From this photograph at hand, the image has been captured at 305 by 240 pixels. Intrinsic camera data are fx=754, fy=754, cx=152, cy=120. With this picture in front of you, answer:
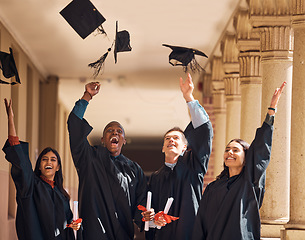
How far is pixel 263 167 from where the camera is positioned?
18.3 ft

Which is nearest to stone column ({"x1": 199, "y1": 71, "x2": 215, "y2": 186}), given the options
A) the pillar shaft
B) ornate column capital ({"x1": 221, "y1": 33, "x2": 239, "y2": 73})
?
ornate column capital ({"x1": 221, "y1": 33, "x2": 239, "y2": 73})

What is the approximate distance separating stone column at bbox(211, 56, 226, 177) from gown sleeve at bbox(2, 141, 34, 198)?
27.0 ft

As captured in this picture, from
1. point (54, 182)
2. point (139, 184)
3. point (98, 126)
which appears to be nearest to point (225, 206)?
point (139, 184)

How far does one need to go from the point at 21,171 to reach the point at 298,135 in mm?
2520

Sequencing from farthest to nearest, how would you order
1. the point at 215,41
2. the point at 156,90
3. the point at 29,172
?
1. the point at 156,90
2. the point at 215,41
3. the point at 29,172

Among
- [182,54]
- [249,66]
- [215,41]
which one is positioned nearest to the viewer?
[182,54]

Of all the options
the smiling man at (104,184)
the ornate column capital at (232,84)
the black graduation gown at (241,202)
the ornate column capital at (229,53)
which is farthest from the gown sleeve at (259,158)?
the ornate column capital at (232,84)

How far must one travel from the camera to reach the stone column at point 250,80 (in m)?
10.7

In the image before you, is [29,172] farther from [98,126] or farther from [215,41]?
[98,126]

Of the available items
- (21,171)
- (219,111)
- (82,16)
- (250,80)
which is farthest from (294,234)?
(219,111)

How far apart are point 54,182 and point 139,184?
2.36 feet

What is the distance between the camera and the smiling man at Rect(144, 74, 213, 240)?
6043 mm

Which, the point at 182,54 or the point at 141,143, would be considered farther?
the point at 141,143

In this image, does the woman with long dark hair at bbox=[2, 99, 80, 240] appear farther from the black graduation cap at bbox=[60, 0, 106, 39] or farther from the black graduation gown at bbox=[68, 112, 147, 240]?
the black graduation cap at bbox=[60, 0, 106, 39]
